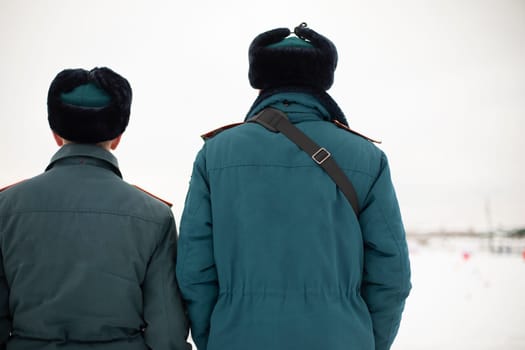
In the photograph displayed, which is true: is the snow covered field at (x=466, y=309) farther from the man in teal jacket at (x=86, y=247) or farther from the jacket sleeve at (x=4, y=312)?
the jacket sleeve at (x=4, y=312)

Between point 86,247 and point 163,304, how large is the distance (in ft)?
1.07

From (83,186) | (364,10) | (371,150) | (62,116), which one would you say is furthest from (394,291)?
(364,10)

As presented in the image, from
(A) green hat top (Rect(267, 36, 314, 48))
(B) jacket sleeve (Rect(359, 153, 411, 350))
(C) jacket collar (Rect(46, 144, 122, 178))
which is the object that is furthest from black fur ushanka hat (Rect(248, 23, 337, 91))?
(C) jacket collar (Rect(46, 144, 122, 178))

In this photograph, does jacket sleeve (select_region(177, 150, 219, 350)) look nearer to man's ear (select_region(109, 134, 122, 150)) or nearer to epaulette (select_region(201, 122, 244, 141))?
epaulette (select_region(201, 122, 244, 141))

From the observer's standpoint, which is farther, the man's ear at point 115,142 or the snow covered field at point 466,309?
the snow covered field at point 466,309

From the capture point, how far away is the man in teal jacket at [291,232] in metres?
1.31

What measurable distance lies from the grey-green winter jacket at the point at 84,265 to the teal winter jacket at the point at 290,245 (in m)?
0.11

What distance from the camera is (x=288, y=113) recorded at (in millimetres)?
1512

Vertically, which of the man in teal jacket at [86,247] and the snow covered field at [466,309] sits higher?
the man in teal jacket at [86,247]

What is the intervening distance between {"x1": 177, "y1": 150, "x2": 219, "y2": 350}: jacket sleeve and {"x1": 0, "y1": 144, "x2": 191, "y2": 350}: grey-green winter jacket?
0.19 ft

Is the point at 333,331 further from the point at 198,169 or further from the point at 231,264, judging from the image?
the point at 198,169

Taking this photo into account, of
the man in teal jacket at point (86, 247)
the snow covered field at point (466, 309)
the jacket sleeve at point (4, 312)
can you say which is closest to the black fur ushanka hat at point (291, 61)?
the man in teal jacket at point (86, 247)

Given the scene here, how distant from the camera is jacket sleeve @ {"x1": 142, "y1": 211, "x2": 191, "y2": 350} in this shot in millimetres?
1413

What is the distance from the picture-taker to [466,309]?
25.1 feet
